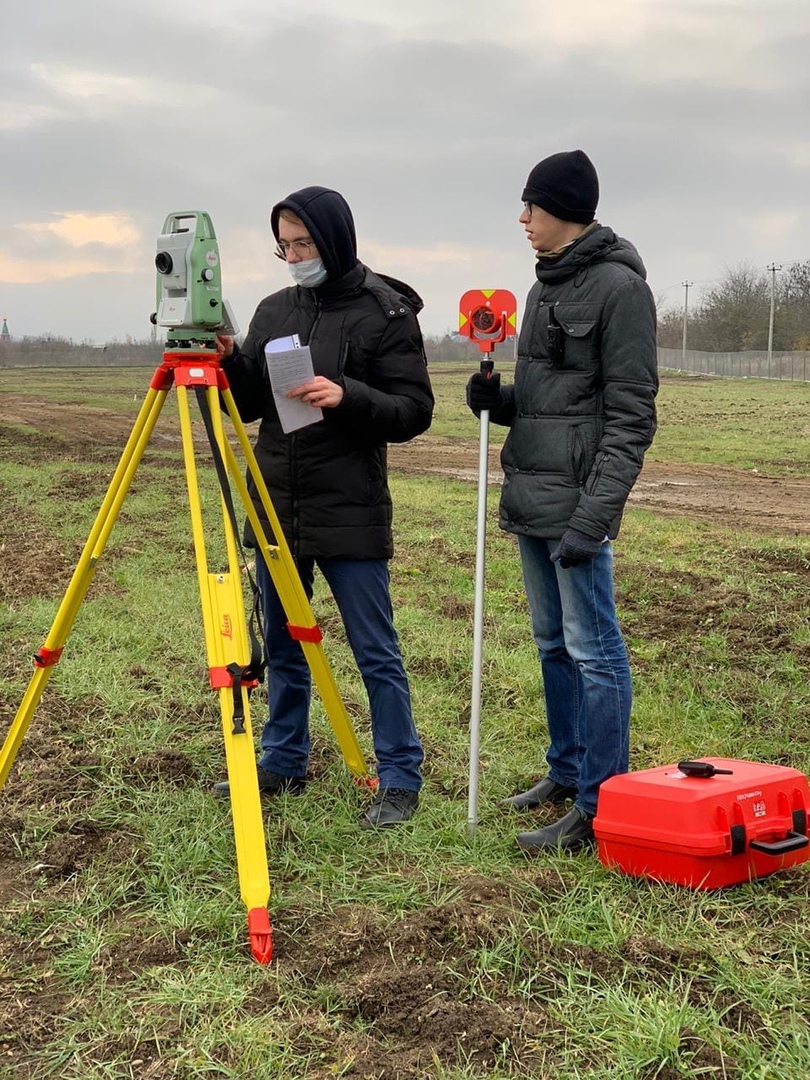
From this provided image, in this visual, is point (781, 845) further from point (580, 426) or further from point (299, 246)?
point (299, 246)

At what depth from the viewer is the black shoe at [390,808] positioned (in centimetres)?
389

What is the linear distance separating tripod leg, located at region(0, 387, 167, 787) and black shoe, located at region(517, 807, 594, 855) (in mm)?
1709

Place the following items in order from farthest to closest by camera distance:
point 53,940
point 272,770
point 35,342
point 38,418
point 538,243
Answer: point 35,342 < point 38,418 < point 272,770 < point 538,243 < point 53,940

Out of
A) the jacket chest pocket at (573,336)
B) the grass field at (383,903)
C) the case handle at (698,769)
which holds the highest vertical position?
the jacket chest pocket at (573,336)

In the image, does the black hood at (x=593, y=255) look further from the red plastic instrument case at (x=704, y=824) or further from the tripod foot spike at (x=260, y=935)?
the tripod foot spike at (x=260, y=935)

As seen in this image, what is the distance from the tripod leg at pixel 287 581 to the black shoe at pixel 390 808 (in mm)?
246

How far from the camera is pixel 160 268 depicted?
10.8 ft

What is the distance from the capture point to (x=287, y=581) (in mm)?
3805

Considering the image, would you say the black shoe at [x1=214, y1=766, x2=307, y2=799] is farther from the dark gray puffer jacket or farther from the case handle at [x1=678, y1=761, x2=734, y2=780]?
the case handle at [x1=678, y1=761, x2=734, y2=780]

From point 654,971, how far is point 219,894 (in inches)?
52.9

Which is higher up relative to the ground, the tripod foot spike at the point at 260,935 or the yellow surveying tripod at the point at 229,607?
the yellow surveying tripod at the point at 229,607

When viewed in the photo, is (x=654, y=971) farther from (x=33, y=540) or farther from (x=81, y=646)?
(x=33, y=540)

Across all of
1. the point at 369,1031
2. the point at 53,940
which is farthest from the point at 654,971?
the point at 53,940

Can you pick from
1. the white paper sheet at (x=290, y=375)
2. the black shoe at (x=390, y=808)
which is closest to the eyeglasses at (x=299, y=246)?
the white paper sheet at (x=290, y=375)
